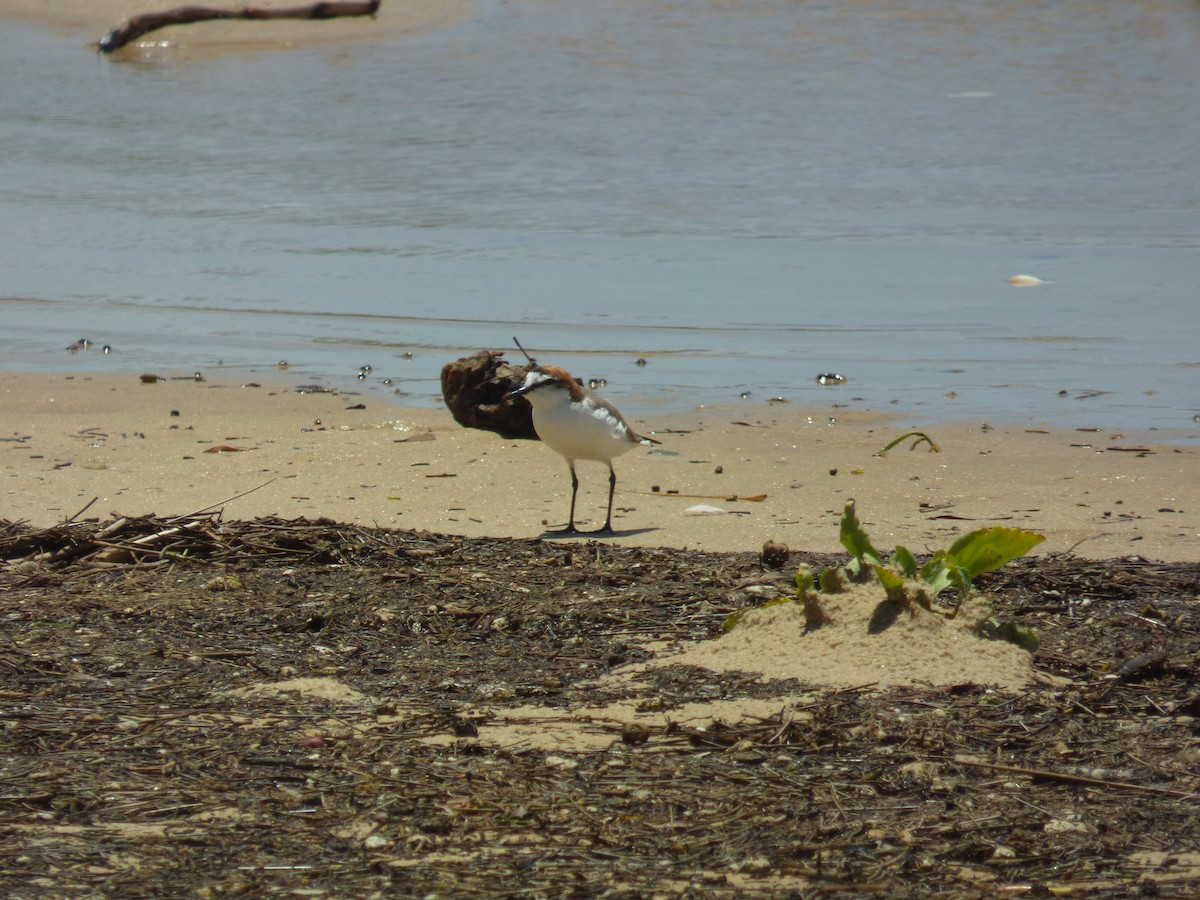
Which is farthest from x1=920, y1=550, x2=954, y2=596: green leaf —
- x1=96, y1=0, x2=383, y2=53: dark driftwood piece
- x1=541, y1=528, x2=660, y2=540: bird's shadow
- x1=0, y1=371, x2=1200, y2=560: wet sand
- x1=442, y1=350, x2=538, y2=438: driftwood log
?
x1=96, y1=0, x2=383, y2=53: dark driftwood piece

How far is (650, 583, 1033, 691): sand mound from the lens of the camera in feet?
13.6

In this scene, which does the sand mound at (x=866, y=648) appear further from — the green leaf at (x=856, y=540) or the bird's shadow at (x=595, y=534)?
the bird's shadow at (x=595, y=534)

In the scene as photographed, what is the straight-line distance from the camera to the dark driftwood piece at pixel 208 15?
85.8 ft

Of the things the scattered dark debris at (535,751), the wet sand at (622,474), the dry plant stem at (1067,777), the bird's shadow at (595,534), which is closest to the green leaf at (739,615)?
the scattered dark debris at (535,751)

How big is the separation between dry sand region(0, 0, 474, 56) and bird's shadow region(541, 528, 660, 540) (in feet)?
71.0

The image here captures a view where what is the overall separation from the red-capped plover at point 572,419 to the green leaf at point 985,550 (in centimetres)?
228

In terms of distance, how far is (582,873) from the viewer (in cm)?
300

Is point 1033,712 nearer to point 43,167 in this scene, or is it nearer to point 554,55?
point 43,167

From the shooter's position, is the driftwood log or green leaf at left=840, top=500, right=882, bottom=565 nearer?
green leaf at left=840, top=500, right=882, bottom=565

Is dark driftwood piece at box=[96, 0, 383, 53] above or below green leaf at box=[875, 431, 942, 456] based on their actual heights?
above

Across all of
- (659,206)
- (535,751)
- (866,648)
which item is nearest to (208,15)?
(659,206)

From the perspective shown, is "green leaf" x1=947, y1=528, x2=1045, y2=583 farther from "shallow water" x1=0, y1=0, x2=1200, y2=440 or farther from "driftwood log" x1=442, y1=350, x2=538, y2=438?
"shallow water" x1=0, y1=0, x2=1200, y2=440

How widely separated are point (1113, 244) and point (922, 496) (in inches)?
304

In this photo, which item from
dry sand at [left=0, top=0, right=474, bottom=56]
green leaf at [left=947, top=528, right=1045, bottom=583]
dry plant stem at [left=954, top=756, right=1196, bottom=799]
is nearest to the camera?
dry plant stem at [left=954, top=756, right=1196, bottom=799]
